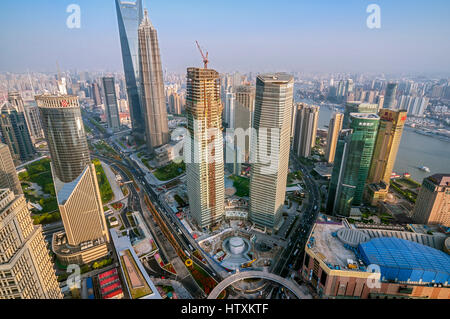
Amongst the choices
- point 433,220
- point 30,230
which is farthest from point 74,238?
point 433,220

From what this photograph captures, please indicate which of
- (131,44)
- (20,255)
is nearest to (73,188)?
(20,255)

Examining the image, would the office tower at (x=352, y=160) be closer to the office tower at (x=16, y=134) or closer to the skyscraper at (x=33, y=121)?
the office tower at (x=16, y=134)

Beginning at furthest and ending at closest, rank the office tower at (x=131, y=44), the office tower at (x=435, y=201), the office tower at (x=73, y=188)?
the office tower at (x=131, y=44) < the office tower at (x=435, y=201) < the office tower at (x=73, y=188)

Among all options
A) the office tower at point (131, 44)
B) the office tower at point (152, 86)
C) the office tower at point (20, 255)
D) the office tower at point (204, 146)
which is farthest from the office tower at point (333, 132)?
the office tower at point (20, 255)

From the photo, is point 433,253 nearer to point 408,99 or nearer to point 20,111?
point 20,111

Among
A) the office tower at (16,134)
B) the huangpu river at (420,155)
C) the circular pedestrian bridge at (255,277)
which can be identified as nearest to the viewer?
the circular pedestrian bridge at (255,277)

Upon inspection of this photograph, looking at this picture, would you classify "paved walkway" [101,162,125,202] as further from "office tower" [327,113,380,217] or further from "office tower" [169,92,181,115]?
"office tower" [169,92,181,115]
